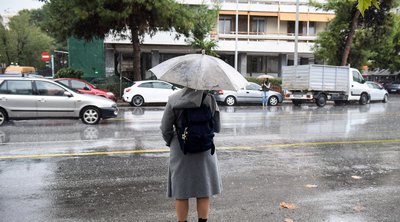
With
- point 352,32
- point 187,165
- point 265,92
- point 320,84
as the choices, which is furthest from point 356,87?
point 187,165

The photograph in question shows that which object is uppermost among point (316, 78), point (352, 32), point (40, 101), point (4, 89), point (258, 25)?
point (258, 25)

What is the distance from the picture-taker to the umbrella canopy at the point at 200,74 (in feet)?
10.9

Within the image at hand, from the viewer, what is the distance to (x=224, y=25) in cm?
3900

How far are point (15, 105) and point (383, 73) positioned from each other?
150 feet

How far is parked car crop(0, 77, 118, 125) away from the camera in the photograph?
38.7 feet

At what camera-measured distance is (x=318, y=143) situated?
369 inches

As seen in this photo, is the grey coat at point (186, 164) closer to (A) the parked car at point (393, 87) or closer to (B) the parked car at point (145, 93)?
(B) the parked car at point (145, 93)

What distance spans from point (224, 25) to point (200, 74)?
36.8 metres

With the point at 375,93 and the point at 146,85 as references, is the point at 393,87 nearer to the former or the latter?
the point at 375,93

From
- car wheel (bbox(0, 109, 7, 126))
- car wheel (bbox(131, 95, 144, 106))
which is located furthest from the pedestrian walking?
car wheel (bbox(0, 109, 7, 126))

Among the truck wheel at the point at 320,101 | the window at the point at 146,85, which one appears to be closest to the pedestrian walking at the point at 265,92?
the truck wheel at the point at 320,101

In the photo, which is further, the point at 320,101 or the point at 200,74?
the point at 320,101

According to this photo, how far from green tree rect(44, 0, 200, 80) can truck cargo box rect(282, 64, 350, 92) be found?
21.9 feet

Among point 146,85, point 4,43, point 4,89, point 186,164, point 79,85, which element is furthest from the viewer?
point 4,43
